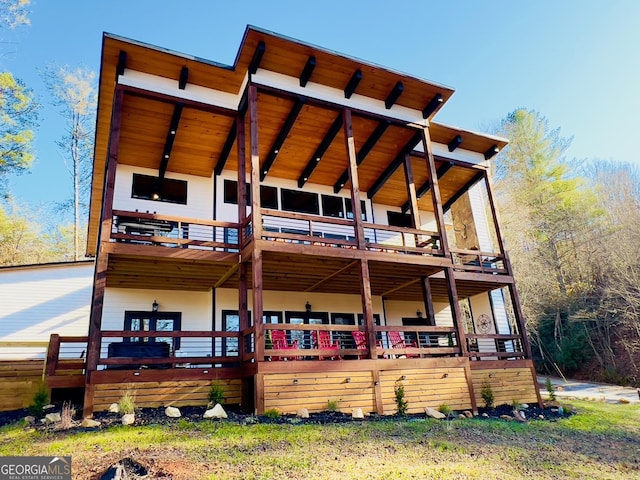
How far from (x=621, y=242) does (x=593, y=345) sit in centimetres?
516

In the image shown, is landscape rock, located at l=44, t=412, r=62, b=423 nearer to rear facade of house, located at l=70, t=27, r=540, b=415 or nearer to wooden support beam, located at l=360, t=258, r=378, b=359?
rear facade of house, located at l=70, t=27, r=540, b=415

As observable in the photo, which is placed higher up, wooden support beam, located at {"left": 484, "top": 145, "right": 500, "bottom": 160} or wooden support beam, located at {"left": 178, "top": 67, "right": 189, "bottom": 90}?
wooden support beam, located at {"left": 178, "top": 67, "right": 189, "bottom": 90}

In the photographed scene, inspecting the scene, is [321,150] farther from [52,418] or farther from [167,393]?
[52,418]

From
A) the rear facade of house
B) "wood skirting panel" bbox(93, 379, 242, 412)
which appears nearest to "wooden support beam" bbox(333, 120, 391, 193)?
the rear facade of house

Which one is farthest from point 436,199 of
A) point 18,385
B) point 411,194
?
point 18,385

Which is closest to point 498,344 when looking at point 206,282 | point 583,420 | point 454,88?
point 583,420

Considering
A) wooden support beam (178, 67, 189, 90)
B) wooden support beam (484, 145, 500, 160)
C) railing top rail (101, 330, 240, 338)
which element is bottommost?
railing top rail (101, 330, 240, 338)

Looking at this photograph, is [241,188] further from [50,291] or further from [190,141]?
[50,291]

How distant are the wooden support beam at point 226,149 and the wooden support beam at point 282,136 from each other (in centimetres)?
117

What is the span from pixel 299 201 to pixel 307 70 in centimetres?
461

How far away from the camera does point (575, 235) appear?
24.0 metres

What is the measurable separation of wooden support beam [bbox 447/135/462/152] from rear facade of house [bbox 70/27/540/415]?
0.06m

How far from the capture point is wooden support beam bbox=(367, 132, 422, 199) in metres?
12.3

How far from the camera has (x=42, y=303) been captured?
12125 mm
